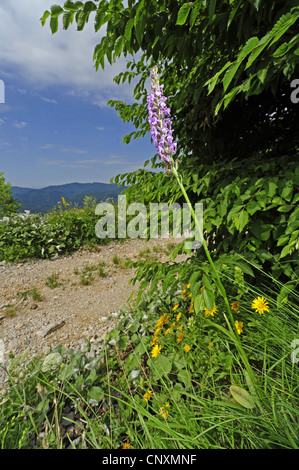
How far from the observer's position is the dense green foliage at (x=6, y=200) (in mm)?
7594

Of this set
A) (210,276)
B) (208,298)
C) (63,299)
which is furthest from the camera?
(63,299)

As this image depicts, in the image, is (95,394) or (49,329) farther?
(49,329)

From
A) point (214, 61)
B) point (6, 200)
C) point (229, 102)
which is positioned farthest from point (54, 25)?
point (6, 200)

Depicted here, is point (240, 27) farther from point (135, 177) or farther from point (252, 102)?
point (135, 177)

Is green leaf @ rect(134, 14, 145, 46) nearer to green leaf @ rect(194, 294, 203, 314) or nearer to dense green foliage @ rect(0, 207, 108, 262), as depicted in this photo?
green leaf @ rect(194, 294, 203, 314)

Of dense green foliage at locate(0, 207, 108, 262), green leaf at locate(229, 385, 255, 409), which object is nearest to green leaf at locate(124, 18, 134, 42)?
green leaf at locate(229, 385, 255, 409)

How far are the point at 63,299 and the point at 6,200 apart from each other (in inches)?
197

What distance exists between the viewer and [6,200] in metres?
7.67

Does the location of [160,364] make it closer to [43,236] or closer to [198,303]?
[198,303]

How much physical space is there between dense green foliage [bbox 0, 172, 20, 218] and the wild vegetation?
20.4 feet

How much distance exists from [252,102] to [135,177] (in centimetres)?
145

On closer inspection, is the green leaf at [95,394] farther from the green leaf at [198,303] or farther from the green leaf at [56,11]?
the green leaf at [56,11]

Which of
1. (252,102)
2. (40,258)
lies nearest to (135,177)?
(252,102)
